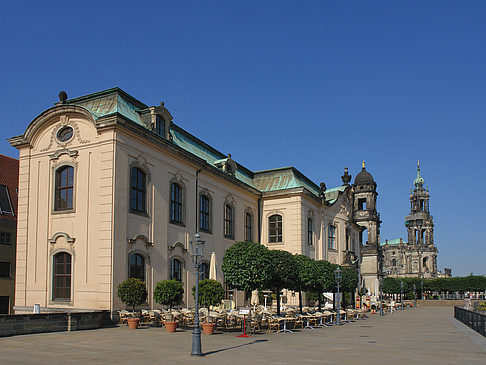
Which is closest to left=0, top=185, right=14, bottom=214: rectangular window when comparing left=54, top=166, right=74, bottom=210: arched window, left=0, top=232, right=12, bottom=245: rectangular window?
left=0, top=232, right=12, bottom=245: rectangular window

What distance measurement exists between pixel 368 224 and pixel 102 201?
61.6 metres

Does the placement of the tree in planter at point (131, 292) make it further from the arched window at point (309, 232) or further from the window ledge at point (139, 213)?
the arched window at point (309, 232)

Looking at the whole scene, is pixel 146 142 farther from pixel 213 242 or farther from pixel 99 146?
pixel 213 242

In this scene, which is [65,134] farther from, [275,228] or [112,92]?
[275,228]

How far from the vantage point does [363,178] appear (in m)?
81.2

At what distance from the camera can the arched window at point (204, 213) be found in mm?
31714

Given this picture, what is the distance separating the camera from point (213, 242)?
32938mm

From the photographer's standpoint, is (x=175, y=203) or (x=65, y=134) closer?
(x=65, y=134)

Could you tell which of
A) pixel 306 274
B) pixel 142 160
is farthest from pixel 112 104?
pixel 306 274

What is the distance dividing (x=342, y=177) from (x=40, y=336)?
38846 mm

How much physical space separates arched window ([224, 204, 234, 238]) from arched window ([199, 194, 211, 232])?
2441mm

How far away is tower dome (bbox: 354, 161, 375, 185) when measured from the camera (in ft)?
264

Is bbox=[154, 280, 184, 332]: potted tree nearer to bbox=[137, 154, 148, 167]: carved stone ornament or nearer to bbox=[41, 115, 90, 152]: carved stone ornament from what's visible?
bbox=[137, 154, 148, 167]: carved stone ornament

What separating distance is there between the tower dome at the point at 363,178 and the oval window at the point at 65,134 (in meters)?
62.2
